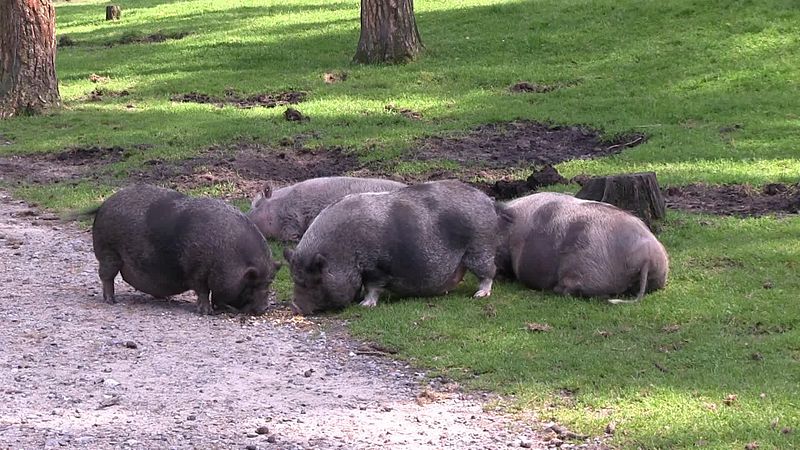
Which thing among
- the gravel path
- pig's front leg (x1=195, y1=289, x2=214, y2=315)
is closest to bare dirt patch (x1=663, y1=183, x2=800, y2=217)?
the gravel path

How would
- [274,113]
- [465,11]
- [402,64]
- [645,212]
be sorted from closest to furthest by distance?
[645,212], [274,113], [402,64], [465,11]

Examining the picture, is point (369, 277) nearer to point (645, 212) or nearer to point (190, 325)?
point (190, 325)

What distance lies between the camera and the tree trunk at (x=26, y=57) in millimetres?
18156

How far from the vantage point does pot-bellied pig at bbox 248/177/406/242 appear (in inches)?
445

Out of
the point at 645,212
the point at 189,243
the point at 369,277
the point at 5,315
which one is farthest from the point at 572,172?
the point at 5,315

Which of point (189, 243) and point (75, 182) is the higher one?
point (189, 243)

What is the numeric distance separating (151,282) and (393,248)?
1.81 metres

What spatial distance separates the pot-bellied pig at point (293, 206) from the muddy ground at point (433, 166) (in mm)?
1493

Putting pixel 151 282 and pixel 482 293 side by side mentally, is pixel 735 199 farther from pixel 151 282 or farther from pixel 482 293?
pixel 151 282

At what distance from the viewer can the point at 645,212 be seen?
10.6m

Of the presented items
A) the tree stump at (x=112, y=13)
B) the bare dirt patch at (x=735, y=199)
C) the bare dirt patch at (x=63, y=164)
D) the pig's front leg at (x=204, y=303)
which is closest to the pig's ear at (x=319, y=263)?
the pig's front leg at (x=204, y=303)

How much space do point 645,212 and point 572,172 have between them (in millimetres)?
2863

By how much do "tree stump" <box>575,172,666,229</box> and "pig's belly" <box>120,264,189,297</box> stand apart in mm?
3741

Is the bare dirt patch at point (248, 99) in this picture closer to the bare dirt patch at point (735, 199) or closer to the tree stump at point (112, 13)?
the bare dirt patch at point (735, 199)
